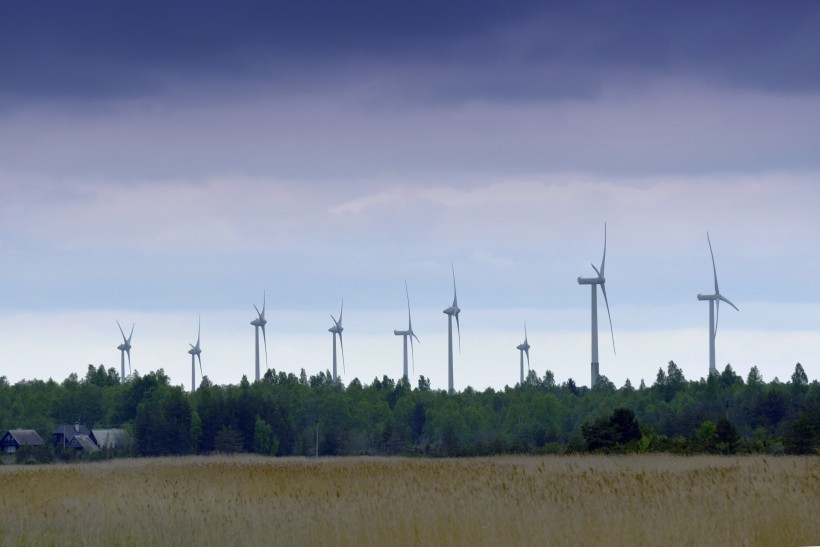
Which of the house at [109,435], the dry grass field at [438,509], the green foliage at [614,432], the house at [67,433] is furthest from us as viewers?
the house at [109,435]

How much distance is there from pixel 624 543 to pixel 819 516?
386 centimetres

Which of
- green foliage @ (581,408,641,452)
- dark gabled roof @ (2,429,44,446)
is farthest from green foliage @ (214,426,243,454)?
green foliage @ (581,408,641,452)

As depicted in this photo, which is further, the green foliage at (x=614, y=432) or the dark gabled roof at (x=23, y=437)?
the dark gabled roof at (x=23, y=437)

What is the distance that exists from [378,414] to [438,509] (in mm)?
134484

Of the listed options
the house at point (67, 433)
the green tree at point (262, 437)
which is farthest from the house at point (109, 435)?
the green tree at point (262, 437)

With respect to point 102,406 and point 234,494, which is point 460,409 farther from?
point 234,494

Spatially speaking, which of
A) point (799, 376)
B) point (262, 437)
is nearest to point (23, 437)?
point (262, 437)

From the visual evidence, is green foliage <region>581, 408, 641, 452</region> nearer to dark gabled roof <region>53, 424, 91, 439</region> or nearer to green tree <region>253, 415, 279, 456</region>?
green tree <region>253, 415, 279, 456</region>

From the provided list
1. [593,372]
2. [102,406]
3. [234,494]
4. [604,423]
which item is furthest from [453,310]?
[234,494]

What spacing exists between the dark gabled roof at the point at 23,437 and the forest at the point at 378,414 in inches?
192

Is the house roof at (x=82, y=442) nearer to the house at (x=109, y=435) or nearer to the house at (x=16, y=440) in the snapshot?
the house at (x=109, y=435)

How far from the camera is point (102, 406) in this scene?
179125mm

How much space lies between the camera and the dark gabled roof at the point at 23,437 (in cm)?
14488

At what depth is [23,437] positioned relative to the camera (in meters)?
147
